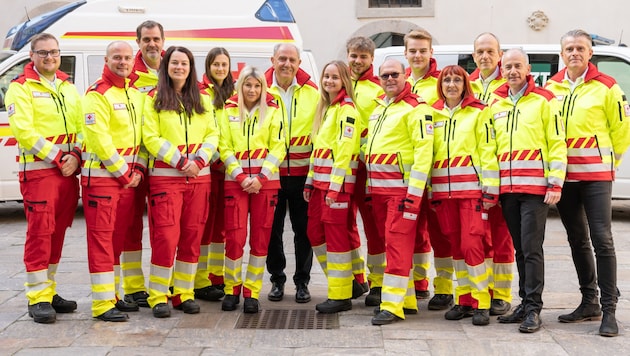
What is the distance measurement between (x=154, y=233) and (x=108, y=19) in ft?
18.0

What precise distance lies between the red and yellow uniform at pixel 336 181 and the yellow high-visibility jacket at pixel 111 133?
4.09ft

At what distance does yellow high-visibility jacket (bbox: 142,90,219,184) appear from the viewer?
20.1ft

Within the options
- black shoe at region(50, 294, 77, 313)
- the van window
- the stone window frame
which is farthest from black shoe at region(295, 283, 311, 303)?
the stone window frame

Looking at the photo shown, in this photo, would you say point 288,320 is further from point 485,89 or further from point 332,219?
point 485,89

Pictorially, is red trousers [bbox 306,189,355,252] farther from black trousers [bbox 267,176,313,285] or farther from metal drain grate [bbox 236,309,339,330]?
metal drain grate [bbox 236,309,339,330]

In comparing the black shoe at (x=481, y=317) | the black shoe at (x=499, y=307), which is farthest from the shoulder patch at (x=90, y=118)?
the black shoe at (x=499, y=307)

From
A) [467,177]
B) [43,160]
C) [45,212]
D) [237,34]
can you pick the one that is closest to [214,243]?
[45,212]

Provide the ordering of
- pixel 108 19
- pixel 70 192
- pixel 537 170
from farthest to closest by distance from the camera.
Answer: pixel 108 19 < pixel 70 192 < pixel 537 170

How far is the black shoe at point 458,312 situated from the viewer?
613cm

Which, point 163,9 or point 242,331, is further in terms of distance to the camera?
point 163,9

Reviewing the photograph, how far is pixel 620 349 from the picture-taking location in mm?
5426

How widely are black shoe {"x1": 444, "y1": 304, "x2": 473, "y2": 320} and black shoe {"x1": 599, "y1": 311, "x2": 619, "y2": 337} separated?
88cm

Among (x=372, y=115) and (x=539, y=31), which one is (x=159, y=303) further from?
(x=539, y=31)

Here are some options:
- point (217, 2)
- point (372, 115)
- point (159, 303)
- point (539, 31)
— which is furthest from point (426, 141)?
point (539, 31)
